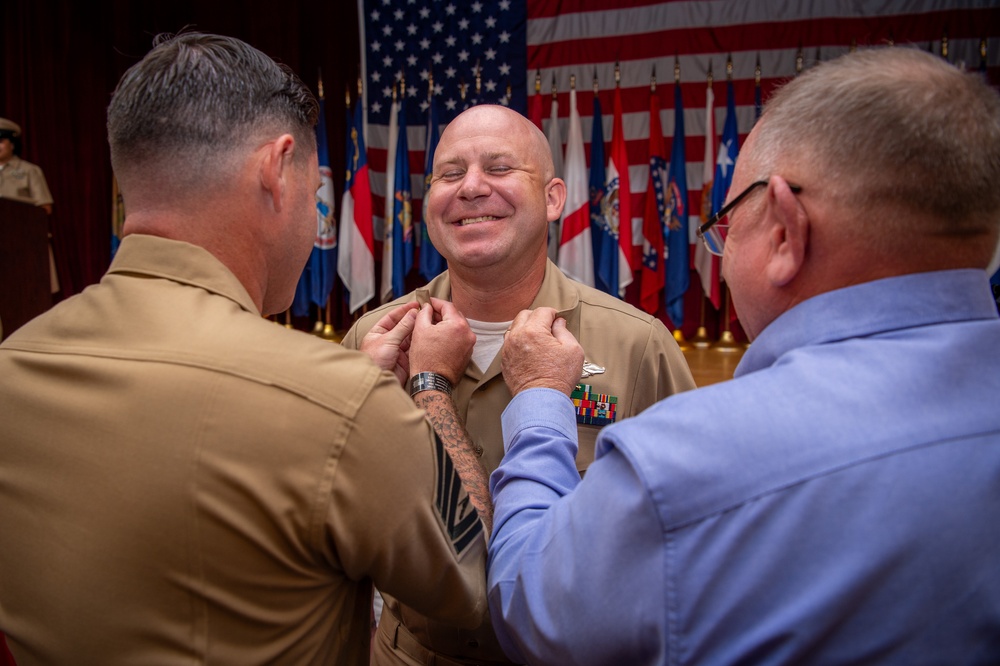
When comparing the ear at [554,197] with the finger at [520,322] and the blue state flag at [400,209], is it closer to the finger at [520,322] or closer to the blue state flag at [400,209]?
the finger at [520,322]

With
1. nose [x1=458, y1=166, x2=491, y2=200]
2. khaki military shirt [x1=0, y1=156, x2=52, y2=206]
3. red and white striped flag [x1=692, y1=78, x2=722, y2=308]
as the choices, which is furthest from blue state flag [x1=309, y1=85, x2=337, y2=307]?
nose [x1=458, y1=166, x2=491, y2=200]

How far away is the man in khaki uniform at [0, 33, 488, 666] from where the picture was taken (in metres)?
0.83

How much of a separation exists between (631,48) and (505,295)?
17.4 ft

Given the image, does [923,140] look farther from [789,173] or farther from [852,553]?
[852,553]

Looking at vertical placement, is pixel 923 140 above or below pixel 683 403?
above

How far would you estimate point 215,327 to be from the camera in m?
0.88

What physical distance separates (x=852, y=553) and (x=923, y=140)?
0.45 meters

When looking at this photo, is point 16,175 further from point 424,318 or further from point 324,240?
point 424,318

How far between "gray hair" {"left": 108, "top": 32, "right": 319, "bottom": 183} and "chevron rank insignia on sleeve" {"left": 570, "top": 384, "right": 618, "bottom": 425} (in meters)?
0.90

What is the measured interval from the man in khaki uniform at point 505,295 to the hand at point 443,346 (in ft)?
0.43

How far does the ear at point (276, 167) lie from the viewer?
40.9 inches

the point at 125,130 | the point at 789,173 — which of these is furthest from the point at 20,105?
the point at 789,173

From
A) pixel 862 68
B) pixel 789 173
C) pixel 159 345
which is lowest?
pixel 159 345

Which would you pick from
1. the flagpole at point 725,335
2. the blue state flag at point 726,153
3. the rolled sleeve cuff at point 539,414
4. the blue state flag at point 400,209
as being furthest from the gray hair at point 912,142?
the blue state flag at point 400,209
